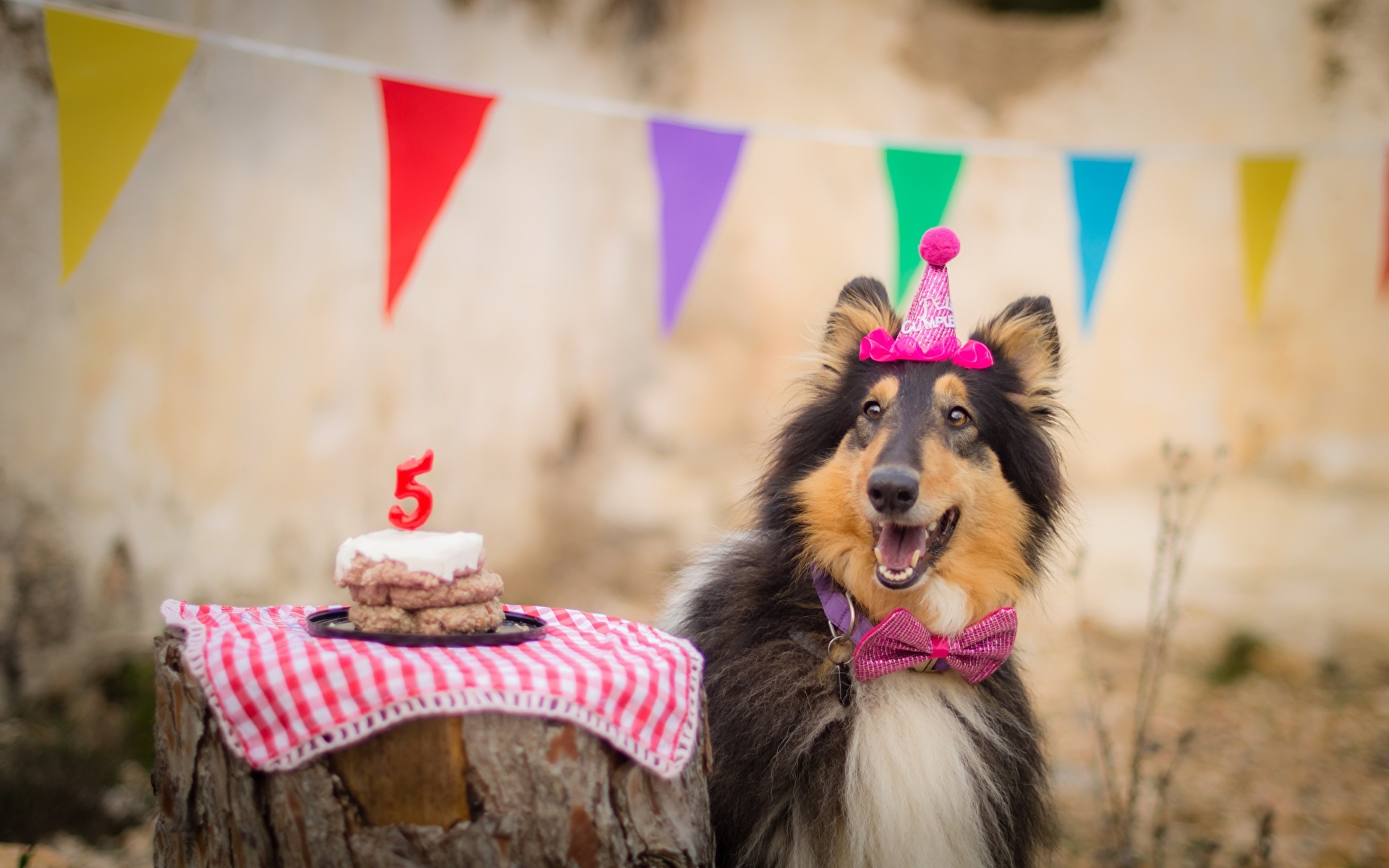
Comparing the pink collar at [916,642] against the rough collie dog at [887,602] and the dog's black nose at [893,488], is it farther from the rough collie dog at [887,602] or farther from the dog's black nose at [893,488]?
the dog's black nose at [893,488]

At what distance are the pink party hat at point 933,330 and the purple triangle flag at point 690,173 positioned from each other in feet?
6.03

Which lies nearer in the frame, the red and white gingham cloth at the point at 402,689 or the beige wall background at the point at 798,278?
the red and white gingham cloth at the point at 402,689

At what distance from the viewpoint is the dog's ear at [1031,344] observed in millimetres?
2576

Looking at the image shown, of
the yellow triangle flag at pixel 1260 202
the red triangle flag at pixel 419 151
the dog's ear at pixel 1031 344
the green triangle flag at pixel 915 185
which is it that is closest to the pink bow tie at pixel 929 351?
A: the dog's ear at pixel 1031 344

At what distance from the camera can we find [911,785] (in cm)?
222

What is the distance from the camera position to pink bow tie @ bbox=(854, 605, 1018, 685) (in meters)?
2.27

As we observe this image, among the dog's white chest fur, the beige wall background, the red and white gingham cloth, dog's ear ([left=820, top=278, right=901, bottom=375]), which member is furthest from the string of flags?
the dog's white chest fur

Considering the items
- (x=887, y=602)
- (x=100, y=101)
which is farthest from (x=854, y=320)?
(x=100, y=101)

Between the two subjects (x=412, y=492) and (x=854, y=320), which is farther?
(x=854, y=320)

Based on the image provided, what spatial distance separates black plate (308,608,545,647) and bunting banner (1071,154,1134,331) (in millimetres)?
3266

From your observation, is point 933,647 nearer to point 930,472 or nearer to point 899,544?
point 899,544

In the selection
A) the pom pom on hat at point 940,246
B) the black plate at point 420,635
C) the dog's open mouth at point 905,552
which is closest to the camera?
the black plate at point 420,635

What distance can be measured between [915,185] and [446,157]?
1.95m

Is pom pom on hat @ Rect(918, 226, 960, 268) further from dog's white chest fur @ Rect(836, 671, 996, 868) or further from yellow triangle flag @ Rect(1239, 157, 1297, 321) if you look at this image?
yellow triangle flag @ Rect(1239, 157, 1297, 321)
